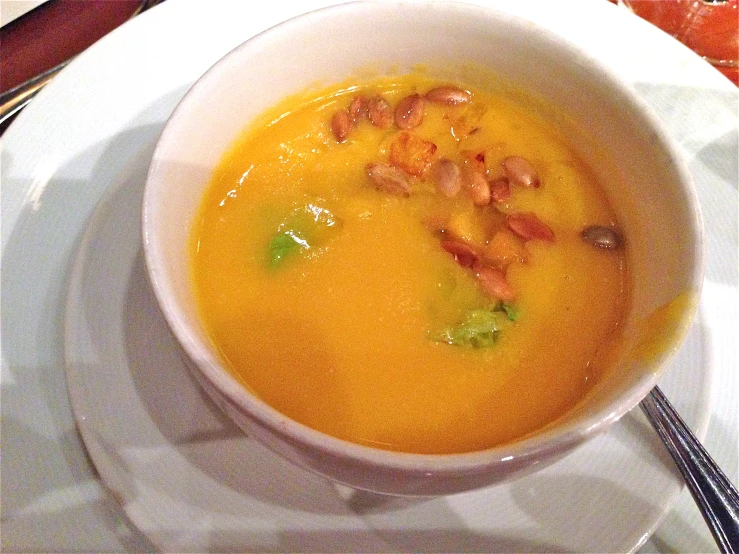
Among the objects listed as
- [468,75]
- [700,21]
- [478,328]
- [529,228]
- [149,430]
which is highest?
[700,21]

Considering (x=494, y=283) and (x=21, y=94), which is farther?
(x=21, y=94)

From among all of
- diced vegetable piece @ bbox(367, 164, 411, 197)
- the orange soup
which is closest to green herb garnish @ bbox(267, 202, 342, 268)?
the orange soup

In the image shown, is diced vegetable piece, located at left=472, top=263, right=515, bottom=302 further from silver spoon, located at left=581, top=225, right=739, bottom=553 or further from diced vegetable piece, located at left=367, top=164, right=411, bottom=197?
silver spoon, located at left=581, top=225, right=739, bottom=553

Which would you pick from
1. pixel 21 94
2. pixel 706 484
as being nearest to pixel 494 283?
pixel 706 484

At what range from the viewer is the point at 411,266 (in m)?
1.09

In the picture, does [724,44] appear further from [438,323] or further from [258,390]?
[258,390]

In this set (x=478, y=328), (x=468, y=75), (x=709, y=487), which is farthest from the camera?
(x=468, y=75)

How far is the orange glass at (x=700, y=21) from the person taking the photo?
1.87m

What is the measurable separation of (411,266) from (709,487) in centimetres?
55

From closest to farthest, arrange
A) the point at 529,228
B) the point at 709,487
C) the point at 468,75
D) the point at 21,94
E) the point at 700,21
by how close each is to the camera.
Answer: the point at 709,487, the point at 529,228, the point at 468,75, the point at 21,94, the point at 700,21

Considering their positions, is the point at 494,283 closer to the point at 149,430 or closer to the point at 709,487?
the point at 709,487

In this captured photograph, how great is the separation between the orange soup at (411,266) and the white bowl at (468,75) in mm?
65

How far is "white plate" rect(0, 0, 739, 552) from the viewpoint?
2.89ft

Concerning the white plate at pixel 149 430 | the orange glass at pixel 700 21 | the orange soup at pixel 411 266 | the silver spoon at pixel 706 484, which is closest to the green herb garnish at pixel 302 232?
the orange soup at pixel 411 266
